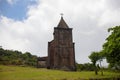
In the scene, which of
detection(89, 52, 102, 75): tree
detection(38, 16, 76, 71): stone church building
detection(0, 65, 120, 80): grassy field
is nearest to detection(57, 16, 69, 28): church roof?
detection(38, 16, 76, 71): stone church building

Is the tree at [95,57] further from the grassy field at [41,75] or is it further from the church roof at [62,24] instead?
the church roof at [62,24]

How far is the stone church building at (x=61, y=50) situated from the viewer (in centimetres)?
7481

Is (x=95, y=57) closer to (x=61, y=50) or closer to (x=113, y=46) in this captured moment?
(x=113, y=46)

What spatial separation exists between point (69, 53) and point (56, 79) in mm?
39337

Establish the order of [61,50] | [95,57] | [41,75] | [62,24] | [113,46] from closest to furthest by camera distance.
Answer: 1. [113,46]
2. [41,75]
3. [95,57]
4. [61,50]
5. [62,24]

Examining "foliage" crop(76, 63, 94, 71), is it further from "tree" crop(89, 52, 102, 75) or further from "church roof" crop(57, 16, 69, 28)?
"tree" crop(89, 52, 102, 75)

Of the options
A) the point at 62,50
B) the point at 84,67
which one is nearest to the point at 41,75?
the point at 62,50

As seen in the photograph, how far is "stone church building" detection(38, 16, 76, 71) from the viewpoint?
245ft

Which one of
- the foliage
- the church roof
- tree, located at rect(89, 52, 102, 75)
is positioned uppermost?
the church roof

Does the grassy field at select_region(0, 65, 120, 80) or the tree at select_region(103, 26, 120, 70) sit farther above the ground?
the tree at select_region(103, 26, 120, 70)

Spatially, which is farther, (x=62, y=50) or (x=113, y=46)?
(x=62, y=50)

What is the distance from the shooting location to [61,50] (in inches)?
3014

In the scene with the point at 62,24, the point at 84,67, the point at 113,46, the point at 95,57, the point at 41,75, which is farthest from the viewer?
the point at 84,67

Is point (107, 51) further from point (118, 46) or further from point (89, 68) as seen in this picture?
point (89, 68)
